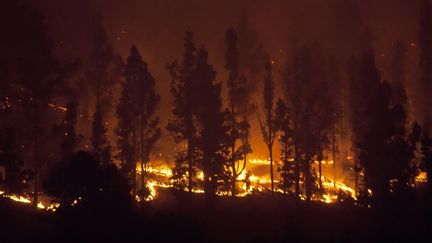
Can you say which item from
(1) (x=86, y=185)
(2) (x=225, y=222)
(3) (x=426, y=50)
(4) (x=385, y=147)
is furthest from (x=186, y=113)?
(3) (x=426, y=50)

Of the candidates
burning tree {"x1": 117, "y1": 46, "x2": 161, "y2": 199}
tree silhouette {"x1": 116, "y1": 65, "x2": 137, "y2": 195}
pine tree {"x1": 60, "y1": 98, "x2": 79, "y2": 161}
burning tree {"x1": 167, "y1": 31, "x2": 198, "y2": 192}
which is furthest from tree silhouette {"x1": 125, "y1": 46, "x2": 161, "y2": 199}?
pine tree {"x1": 60, "y1": 98, "x2": 79, "y2": 161}

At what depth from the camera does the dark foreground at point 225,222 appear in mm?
14812

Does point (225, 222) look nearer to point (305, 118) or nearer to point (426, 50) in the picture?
point (305, 118)

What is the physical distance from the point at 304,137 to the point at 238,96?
8170 millimetres

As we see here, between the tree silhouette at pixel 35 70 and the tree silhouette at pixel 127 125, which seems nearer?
the tree silhouette at pixel 35 70

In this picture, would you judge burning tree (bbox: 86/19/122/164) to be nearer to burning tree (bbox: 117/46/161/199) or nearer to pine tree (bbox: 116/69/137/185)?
burning tree (bbox: 117/46/161/199)

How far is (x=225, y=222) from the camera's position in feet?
98.2

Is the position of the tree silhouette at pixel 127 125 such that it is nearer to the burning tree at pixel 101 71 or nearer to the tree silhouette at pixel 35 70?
the tree silhouette at pixel 35 70

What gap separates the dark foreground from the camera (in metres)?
14.8

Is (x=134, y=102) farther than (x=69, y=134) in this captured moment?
Yes

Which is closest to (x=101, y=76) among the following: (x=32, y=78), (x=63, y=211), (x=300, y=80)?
(x=32, y=78)

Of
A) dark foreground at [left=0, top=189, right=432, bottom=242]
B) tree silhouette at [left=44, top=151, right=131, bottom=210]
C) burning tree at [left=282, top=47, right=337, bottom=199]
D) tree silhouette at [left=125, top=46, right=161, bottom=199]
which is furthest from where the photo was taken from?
tree silhouette at [left=125, top=46, right=161, bottom=199]

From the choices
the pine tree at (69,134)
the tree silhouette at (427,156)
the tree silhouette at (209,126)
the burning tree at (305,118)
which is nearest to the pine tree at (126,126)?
the pine tree at (69,134)

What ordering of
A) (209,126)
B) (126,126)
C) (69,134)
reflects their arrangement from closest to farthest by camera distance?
(69,134), (209,126), (126,126)
